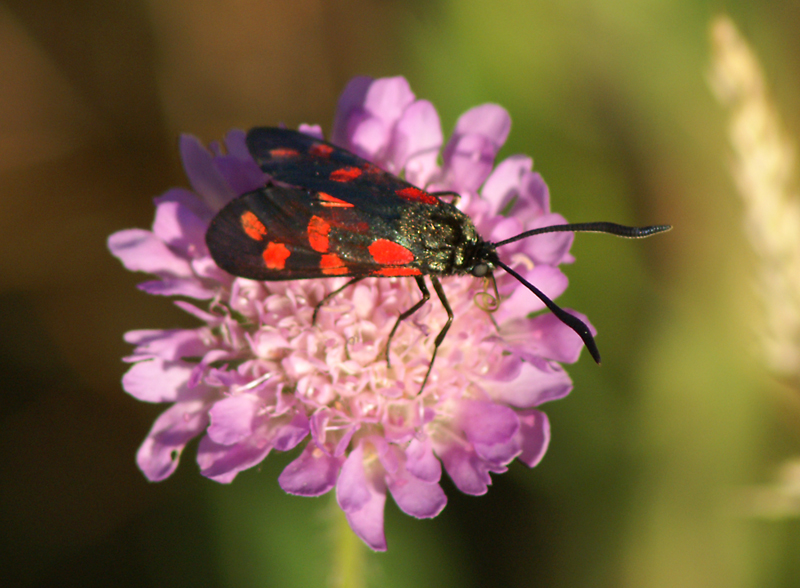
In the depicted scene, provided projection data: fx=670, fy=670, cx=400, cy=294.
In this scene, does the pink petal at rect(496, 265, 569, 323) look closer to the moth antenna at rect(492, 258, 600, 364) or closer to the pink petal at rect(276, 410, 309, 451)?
the moth antenna at rect(492, 258, 600, 364)

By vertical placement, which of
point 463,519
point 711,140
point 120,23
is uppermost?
point 120,23

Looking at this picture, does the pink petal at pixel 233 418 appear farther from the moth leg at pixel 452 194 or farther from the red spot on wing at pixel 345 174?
the moth leg at pixel 452 194

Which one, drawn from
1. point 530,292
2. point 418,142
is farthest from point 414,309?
point 418,142

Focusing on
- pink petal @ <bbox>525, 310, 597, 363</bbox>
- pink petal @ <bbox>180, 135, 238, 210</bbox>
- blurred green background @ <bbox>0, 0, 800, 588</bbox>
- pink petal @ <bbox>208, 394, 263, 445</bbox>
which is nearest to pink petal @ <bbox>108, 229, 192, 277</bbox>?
pink petal @ <bbox>180, 135, 238, 210</bbox>

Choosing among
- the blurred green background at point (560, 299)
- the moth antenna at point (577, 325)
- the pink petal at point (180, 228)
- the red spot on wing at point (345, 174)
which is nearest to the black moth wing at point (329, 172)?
the red spot on wing at point (345, 174)

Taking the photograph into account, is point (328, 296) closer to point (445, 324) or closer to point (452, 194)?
point (445, 324)

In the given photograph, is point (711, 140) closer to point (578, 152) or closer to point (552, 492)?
point (578, 152)

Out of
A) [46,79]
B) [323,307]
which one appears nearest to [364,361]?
[323,307]

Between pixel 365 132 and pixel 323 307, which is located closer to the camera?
pixel 323 307
